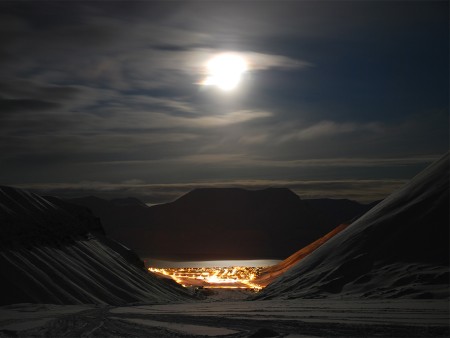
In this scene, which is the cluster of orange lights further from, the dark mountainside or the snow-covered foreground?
the dark mountainside

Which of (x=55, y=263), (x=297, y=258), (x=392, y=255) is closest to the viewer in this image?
(x=392, y=255)

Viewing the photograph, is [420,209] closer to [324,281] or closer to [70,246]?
[324,281]

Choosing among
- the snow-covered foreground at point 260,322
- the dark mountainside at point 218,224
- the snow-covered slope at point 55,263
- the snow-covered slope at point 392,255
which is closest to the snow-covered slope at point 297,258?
the snow-covered slope at point 55,263

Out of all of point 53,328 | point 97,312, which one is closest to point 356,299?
point 97,312

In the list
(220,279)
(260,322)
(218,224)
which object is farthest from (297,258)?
(218,224)

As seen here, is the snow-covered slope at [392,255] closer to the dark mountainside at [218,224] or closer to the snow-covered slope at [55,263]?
the snow-covered slope at [55,263]

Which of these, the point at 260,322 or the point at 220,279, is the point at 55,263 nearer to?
the point at 260,322

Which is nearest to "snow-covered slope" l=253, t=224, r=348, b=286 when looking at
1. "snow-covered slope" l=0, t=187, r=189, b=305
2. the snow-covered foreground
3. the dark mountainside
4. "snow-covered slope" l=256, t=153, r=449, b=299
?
"snow-covered slope" l=0, t=187, r=189, b=305
